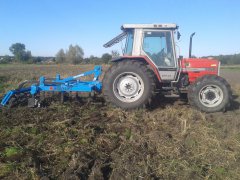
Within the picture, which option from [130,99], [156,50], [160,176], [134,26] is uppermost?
[134,26]

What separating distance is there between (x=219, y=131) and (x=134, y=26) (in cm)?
357

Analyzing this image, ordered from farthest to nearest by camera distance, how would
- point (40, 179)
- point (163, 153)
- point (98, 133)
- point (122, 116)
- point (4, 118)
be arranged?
point (122, 116), point (4, 118), point (98, 133), point (163, 153), point (40, 179)

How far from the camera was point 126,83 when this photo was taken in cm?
792

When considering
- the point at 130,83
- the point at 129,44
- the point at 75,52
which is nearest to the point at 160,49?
the point at 129,44

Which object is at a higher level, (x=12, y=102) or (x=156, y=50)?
(x=156, y=50)

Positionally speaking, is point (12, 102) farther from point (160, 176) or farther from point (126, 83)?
point (160, 176)

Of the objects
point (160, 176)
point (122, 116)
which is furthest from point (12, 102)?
point (160, 176)

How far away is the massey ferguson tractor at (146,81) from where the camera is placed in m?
7.81

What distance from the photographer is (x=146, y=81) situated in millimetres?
7738

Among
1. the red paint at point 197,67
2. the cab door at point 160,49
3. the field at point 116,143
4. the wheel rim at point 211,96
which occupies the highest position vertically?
the cab door at point 160,49

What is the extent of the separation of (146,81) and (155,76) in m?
0.58

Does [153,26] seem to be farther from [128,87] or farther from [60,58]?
[60,58]

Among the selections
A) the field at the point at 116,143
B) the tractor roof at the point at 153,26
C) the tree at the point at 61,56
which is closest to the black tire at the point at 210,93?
the field at the point at 116,143

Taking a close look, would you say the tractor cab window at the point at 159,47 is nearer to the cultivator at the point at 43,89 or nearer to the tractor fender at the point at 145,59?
the tractor fender at the point at 145,59
